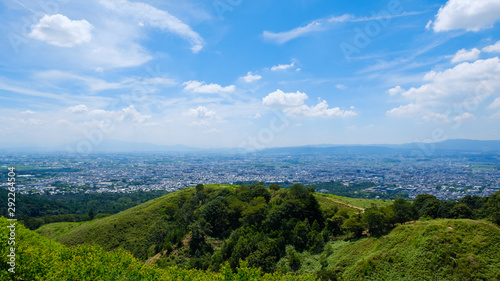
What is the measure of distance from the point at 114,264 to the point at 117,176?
542 feet

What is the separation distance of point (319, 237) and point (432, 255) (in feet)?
38.6

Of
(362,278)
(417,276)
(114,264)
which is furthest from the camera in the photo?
(362,278)

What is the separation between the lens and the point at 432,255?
18.3 metres

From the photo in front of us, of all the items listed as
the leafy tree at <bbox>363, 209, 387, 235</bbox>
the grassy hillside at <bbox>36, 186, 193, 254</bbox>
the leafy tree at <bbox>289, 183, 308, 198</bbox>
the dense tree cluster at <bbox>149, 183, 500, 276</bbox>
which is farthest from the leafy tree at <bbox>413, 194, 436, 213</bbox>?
the grassy hillside at <bbox>36, 186, 193, 254</bbox>

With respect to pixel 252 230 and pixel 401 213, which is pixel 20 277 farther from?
pixel 401 213

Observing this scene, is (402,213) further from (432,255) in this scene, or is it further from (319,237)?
(319,237)

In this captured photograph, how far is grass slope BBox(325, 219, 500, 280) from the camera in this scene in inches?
667

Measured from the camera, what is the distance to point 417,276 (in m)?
17.5

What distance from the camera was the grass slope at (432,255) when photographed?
16953 millimetres

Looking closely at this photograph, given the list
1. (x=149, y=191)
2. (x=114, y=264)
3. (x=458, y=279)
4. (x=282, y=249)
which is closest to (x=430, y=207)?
(x=458, y=279)

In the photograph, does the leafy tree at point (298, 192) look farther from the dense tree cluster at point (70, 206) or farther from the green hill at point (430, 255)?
the dense tree cluster at point (70, 206)

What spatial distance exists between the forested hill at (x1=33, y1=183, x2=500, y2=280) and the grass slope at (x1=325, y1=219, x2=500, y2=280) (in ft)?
0.20

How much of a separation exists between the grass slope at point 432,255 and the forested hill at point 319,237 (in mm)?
62

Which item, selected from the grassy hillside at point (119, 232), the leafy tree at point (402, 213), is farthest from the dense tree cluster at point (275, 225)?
the grassy hillside at point (119, 232)
